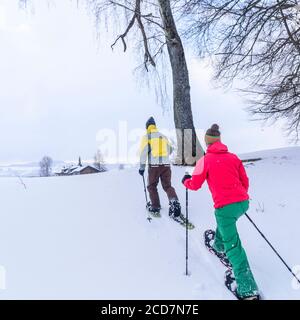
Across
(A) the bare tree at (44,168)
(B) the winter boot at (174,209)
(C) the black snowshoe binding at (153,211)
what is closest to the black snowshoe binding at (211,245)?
(B) the winter boot at (174,209)

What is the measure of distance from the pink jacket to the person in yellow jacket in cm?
178

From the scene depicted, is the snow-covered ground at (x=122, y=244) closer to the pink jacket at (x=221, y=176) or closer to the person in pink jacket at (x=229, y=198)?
the person in pink jacket at (x=229, y=198)

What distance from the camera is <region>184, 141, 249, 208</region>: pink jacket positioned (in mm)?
3939

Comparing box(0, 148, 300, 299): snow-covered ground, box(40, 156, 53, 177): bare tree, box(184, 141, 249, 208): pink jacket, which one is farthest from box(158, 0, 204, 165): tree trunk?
box(40, 156, 53, 177): bare tree

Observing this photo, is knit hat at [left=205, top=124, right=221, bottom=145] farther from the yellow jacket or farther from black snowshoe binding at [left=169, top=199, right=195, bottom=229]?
the yellow jacket

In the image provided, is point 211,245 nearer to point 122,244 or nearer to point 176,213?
point 176,213

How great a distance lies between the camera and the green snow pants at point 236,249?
378 centimetres

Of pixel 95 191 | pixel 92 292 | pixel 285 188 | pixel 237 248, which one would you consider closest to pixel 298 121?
pixel 285 188

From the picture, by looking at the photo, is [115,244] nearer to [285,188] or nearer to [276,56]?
[285,188]

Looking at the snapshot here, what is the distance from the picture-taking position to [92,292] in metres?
3.86

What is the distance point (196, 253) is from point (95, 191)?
9.26ft

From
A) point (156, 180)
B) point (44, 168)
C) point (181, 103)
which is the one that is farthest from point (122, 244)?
point (44, 168)

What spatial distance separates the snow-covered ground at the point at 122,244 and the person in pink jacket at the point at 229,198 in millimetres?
283
